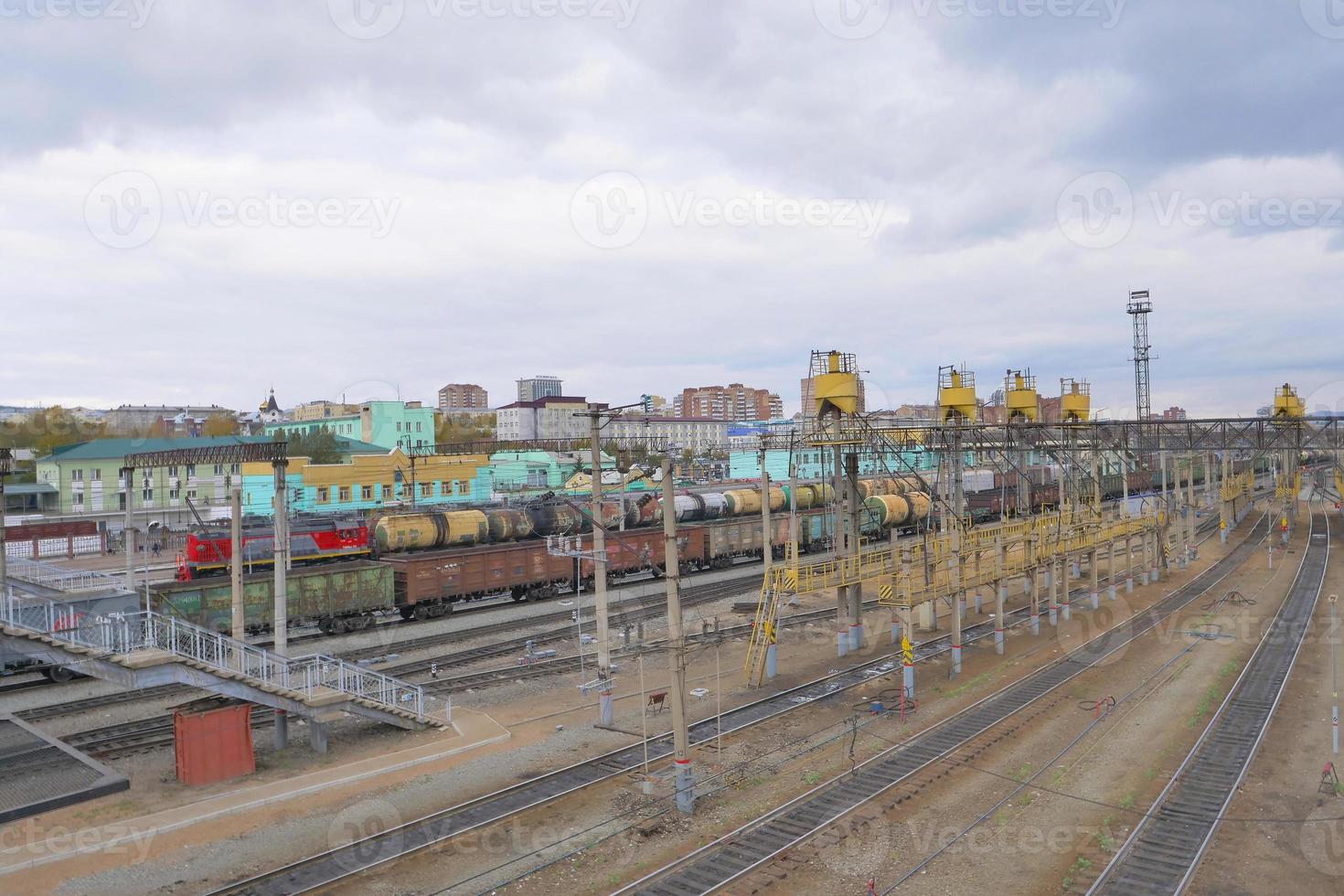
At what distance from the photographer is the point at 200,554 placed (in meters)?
29.8

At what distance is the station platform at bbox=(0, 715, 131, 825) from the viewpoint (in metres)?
15.1

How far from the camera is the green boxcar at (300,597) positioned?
1046 inches

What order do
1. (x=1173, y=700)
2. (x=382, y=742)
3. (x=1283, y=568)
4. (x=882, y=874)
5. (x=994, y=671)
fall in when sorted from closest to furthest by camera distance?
1. (x=882, y=874)
2. (x=382, y=742)
3. (x=1173, y=700)
4. (x=994, y=671)
5. (x=1283, y=568)

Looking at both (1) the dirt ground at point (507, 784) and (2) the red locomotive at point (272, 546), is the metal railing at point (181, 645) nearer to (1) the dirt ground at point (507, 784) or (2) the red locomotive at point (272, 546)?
(1) the dirt ground at point (507, 784)

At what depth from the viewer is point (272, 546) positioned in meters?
32.0

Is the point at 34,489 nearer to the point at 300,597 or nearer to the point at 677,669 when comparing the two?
the point at 300,597

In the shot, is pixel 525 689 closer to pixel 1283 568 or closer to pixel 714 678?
pixel 714 678

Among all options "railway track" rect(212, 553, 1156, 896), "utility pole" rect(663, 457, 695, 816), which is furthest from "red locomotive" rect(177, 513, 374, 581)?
"utility pole" rect(663, 457, 695, 816)

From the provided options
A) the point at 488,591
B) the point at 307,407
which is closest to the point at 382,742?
the point at 488,591

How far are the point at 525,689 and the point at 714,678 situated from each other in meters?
5.42

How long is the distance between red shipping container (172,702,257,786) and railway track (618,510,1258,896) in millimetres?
9414

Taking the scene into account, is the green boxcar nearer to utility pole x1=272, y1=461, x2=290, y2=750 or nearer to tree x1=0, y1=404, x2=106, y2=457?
utility pole x1=272, y1=461, x2=290, y2=750

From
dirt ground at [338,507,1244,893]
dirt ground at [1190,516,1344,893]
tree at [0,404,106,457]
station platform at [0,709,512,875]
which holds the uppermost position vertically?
tree at [0,404,106,457]

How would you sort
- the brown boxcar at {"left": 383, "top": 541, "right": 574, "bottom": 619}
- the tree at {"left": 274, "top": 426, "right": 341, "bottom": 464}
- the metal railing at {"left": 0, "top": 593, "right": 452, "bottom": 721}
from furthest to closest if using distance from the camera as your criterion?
the tree at {"left": 274, "top": 426, "right": 341, "bottom": 464} → the brown boxcar at {"left": 383, "top": 541, "right": 574, "bottom": 619} → the metal railing at {"left": 0, "top": 593, "right": 452, "bottom": 721}
